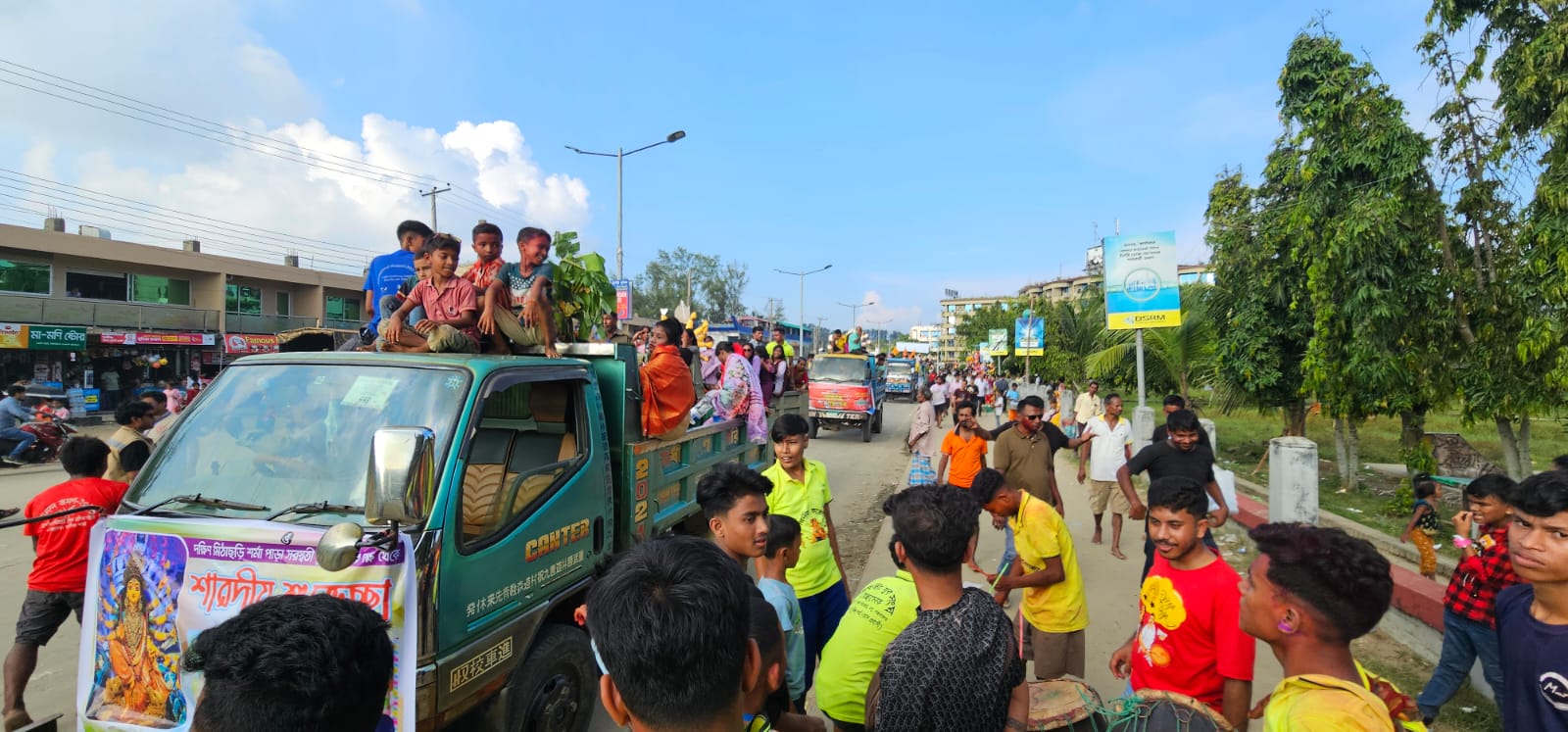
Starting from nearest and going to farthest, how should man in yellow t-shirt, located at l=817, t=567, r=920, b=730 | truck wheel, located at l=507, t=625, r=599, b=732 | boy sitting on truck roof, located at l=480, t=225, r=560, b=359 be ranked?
man in yellow t-shirt, located at l=817, t=567, r=920, b=730, truck wheel, located at l=507, t=625, r=599, b=732, boy sitting on truck roof, located at l=480, t=225, r=560, b=359

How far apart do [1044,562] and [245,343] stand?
2914 cm

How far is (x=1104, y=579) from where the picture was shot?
21.3 ft

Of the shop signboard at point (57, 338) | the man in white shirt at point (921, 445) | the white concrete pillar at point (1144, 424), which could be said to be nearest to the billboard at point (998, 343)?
the white concrete pillar at point (1144, 424)

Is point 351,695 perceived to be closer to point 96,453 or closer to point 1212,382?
point 96,453

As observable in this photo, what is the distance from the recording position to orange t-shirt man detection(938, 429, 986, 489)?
662 centimetres

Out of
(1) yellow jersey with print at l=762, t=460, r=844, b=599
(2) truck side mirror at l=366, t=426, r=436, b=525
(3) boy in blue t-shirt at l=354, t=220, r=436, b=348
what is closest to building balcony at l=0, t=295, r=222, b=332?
(3) boy in blue t-shirt at l=354, t=220, r=436, b=348

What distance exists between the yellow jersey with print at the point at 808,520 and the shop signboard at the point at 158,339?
2588cm

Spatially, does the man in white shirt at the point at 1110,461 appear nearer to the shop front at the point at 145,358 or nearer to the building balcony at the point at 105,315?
the shop front at the point at 145,358

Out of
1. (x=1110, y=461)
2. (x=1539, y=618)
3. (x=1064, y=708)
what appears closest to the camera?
(x=1539, y=618)

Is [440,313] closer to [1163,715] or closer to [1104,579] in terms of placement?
[1163,715]

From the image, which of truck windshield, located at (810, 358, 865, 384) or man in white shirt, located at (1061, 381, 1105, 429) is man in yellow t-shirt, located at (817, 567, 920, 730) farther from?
truck windshield, located at (810, 358, 865, 384)

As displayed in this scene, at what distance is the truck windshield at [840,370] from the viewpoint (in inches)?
675

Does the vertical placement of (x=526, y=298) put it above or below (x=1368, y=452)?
above

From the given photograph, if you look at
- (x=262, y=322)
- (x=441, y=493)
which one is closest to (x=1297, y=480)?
(x=441, y=493)
